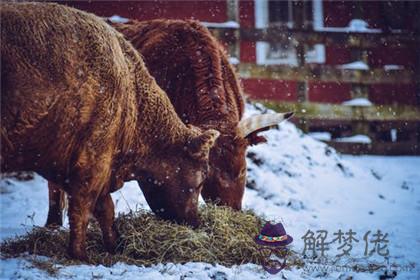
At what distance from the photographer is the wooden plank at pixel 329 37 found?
10.5m

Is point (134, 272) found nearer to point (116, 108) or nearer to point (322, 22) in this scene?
point (116, 108)

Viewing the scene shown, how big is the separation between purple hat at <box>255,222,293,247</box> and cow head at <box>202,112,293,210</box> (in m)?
1.29

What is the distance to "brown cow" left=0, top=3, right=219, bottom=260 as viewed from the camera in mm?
3406

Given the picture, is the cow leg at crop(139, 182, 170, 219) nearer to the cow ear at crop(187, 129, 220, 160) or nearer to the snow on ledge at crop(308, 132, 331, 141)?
the cow ear at crop(187, 129, 220, 160)

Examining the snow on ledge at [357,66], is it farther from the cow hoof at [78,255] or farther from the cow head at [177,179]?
the cow hoof at [78,255]

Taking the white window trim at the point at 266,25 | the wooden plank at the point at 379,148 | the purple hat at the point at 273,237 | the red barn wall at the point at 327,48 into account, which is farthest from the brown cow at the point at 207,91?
the white window trim at the point at 266,25

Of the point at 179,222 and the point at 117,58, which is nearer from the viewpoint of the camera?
the point at 117,58

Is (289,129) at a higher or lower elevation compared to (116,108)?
lower

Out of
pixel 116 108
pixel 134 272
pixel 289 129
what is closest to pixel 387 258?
pixel 134 272

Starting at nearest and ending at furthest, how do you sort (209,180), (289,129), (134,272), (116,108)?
(134,272)
(116,108)
(209,180)
(289,129)

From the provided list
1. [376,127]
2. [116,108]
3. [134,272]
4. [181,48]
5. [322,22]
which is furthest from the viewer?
[322,22]

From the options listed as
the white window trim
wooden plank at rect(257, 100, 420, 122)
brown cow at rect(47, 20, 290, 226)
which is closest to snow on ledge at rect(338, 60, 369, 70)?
wooden plank at rect(257, 100, 420, 122)

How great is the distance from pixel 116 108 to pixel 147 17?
8.39 meters

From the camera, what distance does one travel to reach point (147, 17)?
11.9 m
